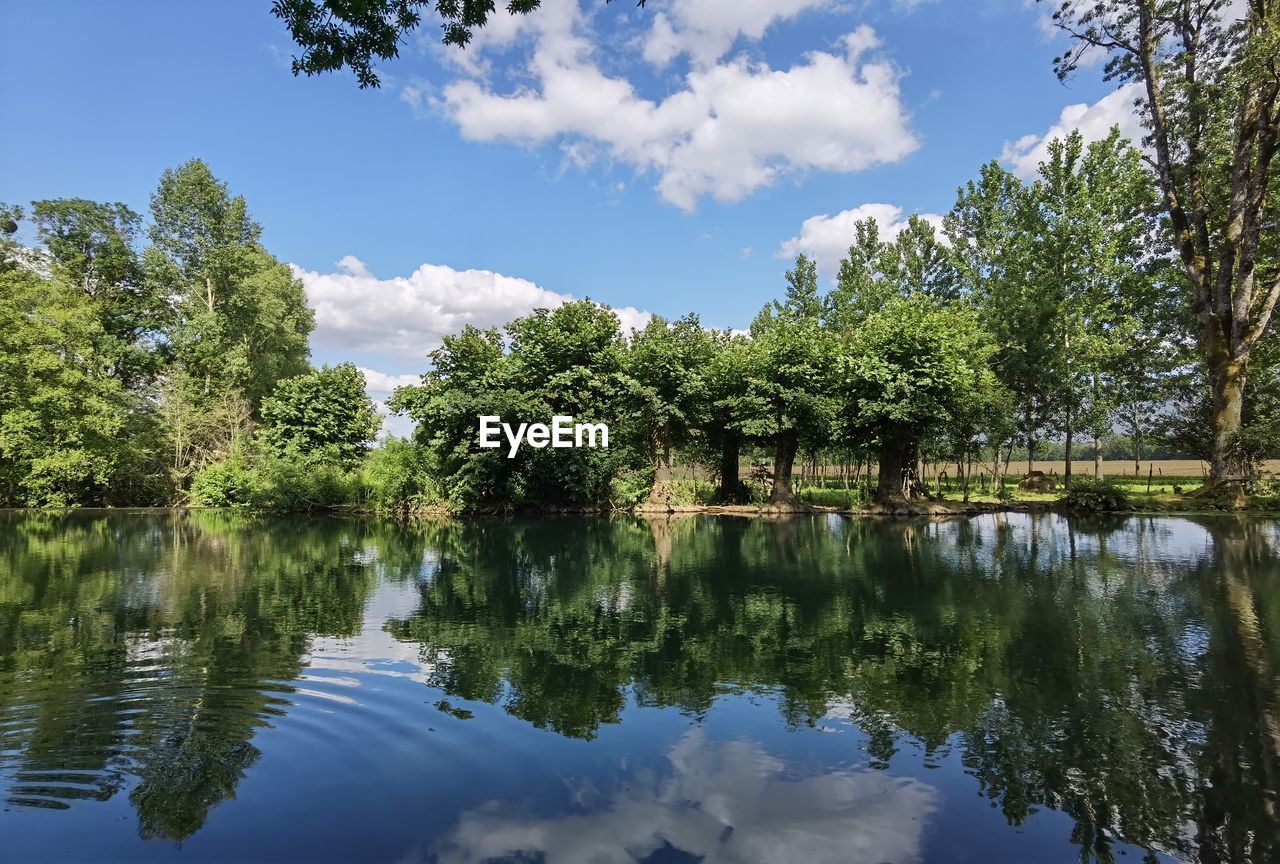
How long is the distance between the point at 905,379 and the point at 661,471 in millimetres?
12677

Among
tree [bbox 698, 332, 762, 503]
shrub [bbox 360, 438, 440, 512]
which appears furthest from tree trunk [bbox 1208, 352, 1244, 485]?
shrub [bbox 360, 438, 440, 512]

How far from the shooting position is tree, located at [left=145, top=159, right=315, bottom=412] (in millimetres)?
39594

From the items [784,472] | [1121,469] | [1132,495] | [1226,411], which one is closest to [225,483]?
[784,472]

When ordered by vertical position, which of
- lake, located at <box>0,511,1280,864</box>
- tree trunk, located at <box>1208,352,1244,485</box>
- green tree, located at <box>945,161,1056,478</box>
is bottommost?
lake, located at <box>0,511,1280,864</box>

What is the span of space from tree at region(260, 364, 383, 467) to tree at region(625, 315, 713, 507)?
16314 millimetres

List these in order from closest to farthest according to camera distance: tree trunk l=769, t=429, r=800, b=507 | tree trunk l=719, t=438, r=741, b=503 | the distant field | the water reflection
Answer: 1. the water reflection
2. tree trunk l=769, t=429, r=800, b=507
3. tree trunk l=719, t=438, r=741, b=503
4. the distant field

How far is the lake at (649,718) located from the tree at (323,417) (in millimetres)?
22567

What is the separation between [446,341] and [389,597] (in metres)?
21.1

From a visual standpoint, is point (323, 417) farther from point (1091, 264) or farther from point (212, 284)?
point (1091, 264)

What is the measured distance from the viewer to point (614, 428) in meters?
32.6

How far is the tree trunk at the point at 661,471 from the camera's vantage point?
111 feet

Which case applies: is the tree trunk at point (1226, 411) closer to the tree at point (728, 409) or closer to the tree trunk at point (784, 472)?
the tree trunk at point (784, 472)

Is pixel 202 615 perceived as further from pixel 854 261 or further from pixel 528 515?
pixel 854 261

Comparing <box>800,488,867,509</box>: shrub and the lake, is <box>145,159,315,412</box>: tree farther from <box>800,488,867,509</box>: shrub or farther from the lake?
<box>800,488,867,509</box>: shrub
